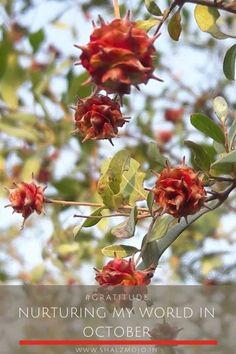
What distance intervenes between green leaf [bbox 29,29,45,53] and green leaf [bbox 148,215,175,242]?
5.74 feet

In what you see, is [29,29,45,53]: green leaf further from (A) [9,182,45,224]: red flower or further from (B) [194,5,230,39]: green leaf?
(A) [9,182,45,224]: red flower

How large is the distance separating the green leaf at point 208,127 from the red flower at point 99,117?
7.3 inches

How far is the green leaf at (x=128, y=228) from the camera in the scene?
127 centimetres

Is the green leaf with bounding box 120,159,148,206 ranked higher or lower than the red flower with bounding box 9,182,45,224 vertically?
higher

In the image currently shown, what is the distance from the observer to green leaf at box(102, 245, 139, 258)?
1312 mm

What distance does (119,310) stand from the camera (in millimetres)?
1278

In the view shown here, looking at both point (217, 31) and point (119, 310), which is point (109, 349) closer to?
point (119, 310)

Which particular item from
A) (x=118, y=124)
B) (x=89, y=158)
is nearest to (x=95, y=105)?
(x=118, y=124)

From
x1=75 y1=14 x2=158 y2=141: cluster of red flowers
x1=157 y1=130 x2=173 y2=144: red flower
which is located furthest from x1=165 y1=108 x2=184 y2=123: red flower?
x1=75 y1=14 x2=158 y2=141: cluster of red flowers

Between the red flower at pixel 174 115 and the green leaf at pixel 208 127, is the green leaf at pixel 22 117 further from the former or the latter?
the green leaf at pixel 208 127

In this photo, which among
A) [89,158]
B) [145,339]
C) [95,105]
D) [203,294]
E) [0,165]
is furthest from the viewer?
[89,158]

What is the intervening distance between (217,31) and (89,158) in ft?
6.41

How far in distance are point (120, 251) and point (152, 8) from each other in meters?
0.35

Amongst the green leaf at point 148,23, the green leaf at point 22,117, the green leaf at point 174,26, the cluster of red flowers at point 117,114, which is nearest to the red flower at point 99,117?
the cluster of red flowers at point 117,114
